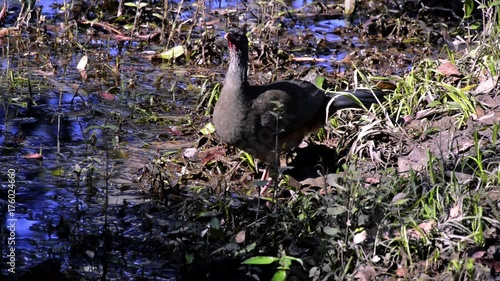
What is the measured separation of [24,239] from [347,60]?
4.45m

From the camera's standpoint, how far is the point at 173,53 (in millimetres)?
8758

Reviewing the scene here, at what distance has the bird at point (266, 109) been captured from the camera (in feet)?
20.5

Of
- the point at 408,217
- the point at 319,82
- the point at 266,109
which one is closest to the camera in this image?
the point at 408,217

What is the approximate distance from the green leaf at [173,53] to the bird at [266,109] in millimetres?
2196

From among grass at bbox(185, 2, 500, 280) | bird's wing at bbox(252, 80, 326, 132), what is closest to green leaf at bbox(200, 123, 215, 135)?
bird's wing at bbox(252, 80, 326, 132)

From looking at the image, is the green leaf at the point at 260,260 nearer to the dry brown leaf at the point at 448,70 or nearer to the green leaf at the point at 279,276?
the green leaf at the point at 279,276

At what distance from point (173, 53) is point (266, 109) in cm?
268

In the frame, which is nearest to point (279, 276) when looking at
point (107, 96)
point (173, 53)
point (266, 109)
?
point (266, 109)

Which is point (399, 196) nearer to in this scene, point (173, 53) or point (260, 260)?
point (260, 260)

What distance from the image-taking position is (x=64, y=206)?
5891 mm

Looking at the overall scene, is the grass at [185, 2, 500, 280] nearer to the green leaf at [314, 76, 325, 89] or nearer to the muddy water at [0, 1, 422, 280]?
the muddy water at [0, 1, 422, 280]

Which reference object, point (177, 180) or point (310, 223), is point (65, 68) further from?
point (310, 223)

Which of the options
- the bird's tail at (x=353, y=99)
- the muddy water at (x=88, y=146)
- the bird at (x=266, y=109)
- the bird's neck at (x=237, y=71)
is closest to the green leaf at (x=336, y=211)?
the muddy water at (x=88, y=146)

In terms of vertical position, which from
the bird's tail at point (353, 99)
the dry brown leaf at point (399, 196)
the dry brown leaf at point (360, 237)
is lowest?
the dry brown leaf at point (360, 237)
